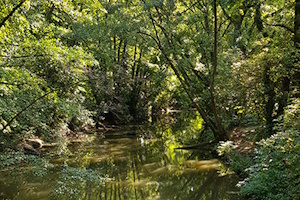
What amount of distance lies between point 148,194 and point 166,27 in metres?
7.93

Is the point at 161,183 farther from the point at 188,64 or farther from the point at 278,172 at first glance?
the point at 188,64

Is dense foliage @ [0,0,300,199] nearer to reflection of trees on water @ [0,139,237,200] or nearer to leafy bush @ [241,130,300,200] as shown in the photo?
leafy bush @ [241,130,300,200]

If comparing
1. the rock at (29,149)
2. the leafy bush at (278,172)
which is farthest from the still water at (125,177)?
the leafy bush at (278,172)

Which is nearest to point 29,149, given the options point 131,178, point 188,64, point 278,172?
point 131,178

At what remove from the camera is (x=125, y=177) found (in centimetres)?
962

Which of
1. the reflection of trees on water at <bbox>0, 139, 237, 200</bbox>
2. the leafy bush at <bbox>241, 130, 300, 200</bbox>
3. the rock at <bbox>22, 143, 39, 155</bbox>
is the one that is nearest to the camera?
the leafy bush at <bbox>241, 130, 300, 200</bbox>

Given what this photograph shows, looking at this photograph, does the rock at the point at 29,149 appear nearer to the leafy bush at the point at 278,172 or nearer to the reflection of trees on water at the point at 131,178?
the reflection of trees on water at the point at 131,178

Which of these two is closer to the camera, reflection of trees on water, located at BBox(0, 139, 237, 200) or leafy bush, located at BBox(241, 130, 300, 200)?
leafy bush, located at BBox(241, 130, 300, 200)

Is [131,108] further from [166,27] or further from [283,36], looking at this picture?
[283,36]

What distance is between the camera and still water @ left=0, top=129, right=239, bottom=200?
22.0 feet

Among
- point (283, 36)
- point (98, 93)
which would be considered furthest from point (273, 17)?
point (98, 93)

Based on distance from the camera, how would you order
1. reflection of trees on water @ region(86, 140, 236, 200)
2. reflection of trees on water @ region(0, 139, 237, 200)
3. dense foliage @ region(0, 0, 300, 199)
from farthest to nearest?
1. reflection of trees on water @ region(86, 140, 236, 200)
2. reflection of trees on water @ region(0, 139, 237, 200)
3. dense foliage @ region(0, 0, 300, 199)

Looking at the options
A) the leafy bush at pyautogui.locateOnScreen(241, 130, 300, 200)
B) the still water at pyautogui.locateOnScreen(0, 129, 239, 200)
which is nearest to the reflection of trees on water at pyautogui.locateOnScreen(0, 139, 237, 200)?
the still water at pyautogui.locateOnScreen(0, 129, 239, 200)

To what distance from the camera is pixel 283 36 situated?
28.6 feet
